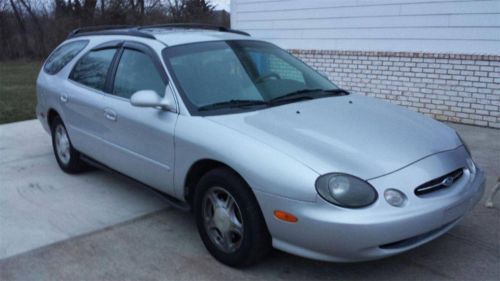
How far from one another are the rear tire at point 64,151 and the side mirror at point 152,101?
194cm

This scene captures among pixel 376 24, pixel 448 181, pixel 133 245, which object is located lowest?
pixel 133 245

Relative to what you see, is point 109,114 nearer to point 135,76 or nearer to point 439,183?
point 135,76

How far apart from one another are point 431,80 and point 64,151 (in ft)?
18.2

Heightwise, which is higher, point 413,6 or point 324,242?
point 413,6

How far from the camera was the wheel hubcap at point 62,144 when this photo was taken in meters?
5.50

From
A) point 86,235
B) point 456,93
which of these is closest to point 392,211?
point 86,235

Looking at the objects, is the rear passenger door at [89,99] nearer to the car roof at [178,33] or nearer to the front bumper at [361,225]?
the car roof at [178,33]

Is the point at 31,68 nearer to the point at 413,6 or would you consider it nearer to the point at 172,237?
the point at 413,6

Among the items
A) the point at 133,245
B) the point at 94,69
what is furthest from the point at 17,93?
A: the point at 133,245

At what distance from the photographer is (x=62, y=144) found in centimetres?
562

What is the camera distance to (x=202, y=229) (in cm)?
361

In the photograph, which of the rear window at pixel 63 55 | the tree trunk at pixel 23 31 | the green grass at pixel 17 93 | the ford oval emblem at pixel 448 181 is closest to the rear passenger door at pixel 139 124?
the rear window at pixel 63 55

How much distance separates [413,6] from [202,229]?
19.5ft

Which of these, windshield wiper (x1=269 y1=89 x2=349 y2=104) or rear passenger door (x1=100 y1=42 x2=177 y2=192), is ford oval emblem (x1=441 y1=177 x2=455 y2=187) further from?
rear passenger door (x1=100 y1=42 x2=177 y2=192)
